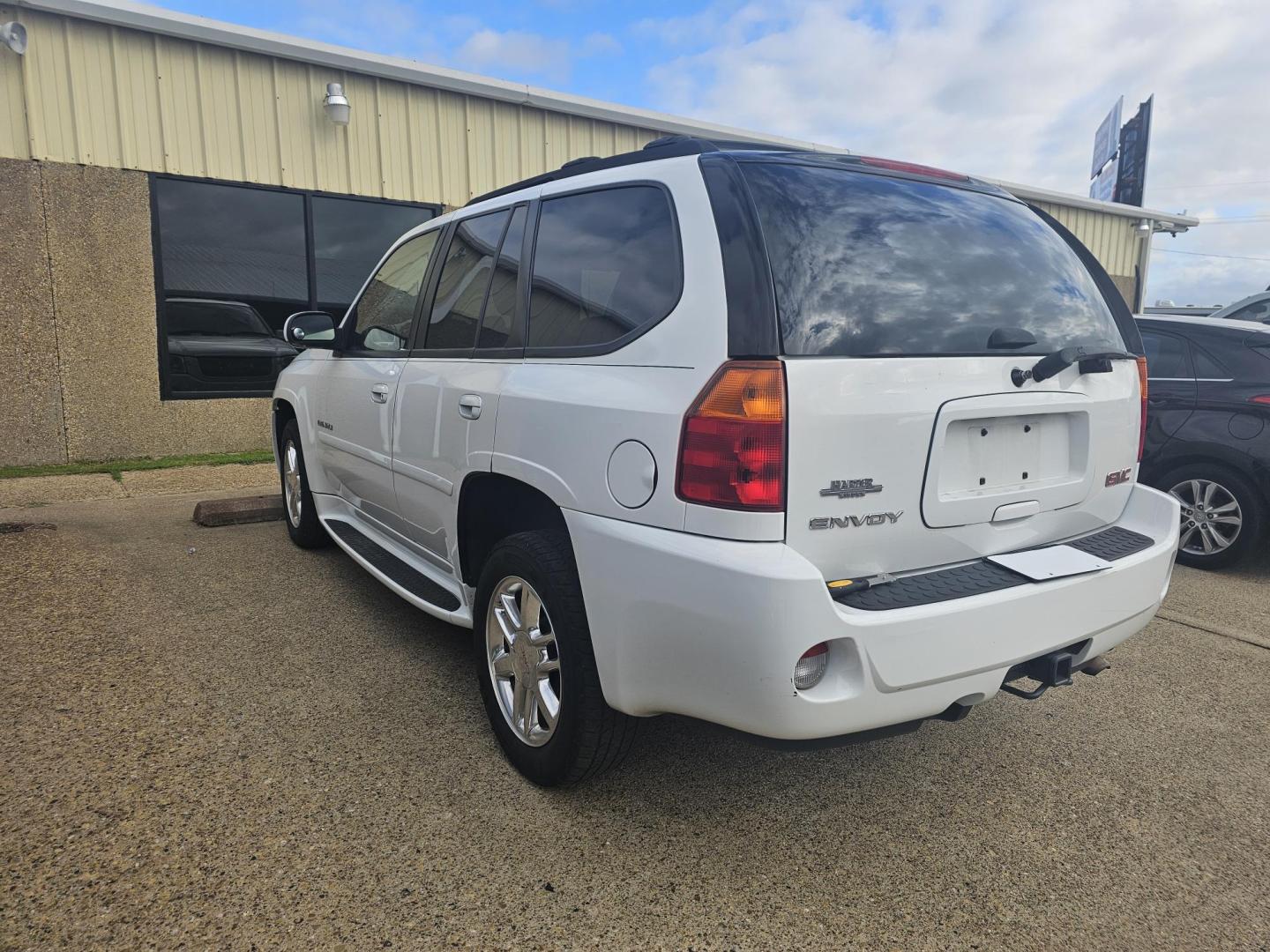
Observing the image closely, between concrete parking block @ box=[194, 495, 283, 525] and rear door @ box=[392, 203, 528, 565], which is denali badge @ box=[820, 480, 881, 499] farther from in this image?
concrete parking block @ box=[194, 495, 283, 525]

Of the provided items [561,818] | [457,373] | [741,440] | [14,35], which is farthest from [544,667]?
[14,35]

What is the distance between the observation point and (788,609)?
181 cm

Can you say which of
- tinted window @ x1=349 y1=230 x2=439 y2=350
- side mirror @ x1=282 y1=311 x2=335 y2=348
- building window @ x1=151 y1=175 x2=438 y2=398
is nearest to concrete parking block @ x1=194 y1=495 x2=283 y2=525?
side mirror @ x1=282 y1=311 x2=335 y2=348

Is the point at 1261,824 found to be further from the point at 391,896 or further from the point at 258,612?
the point at 258,612

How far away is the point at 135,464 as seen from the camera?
7.59 meters

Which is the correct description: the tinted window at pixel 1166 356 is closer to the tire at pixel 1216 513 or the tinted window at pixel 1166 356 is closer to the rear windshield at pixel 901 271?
the tire at pixel 1216 513

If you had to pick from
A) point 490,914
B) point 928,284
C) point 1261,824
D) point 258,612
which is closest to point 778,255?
point 928,284

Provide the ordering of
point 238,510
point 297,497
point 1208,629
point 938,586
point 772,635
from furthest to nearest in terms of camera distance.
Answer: point 238,510
point 297,497
point 1208,629
point 938,586
point 772,635

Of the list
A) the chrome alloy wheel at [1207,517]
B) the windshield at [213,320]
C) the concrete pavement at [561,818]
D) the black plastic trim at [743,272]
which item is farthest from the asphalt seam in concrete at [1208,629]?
the windshield at [213,320]

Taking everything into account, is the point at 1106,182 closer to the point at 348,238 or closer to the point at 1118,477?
the point at 348,238

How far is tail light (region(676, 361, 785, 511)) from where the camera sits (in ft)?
6.21

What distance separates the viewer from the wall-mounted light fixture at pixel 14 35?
21.5 feet

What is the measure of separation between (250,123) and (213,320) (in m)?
1.89

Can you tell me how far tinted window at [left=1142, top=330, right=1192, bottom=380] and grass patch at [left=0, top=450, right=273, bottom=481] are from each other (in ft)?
24.7
